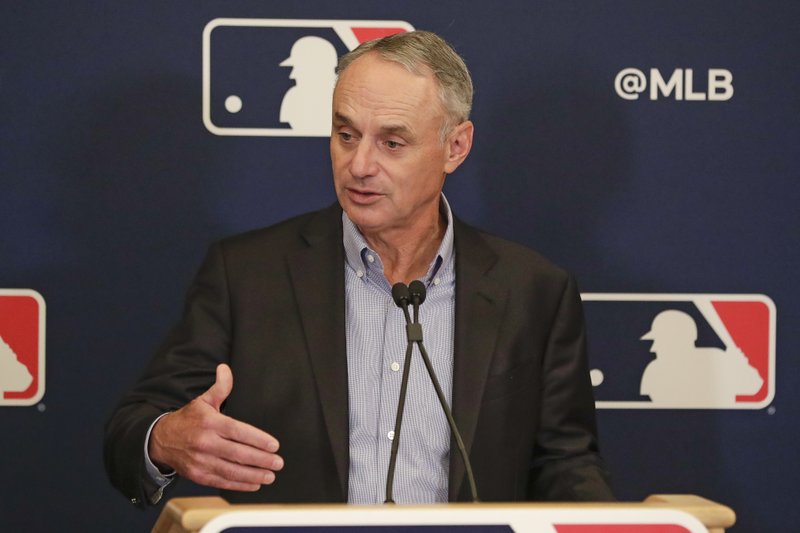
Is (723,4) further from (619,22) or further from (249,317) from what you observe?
(249,317)

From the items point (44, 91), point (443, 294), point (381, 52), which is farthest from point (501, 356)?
point (44, 91)

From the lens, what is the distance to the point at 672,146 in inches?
118

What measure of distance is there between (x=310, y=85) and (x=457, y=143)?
0.59 m

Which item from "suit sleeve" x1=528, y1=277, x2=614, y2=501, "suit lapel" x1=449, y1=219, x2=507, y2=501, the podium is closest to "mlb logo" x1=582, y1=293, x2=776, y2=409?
"suit sleeve" x1=528, y1=277, x2=614, y2=501

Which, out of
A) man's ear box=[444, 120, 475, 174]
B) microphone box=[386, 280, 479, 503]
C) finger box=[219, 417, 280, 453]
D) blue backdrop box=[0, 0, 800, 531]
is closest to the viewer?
finger box=[219, 417, 280, 453]

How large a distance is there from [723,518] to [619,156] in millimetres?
1650

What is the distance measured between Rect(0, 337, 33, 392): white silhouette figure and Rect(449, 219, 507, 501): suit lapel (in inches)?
47.9

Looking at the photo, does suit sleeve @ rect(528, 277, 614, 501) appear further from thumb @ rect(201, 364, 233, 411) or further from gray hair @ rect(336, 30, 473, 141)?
thumb @ rect(201, 364, 233, 411)

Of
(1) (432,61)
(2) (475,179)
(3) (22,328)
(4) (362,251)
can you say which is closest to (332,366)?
(4) (362,251)

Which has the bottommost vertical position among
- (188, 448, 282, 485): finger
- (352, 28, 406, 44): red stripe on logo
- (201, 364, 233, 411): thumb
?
(188, 448, 282, 485): finger

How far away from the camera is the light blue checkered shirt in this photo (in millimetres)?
2244

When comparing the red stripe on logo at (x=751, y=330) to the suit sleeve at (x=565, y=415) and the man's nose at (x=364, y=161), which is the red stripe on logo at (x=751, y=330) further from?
the man's nose at (x=364, y=161)

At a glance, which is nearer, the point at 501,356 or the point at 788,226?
the point at 501,356

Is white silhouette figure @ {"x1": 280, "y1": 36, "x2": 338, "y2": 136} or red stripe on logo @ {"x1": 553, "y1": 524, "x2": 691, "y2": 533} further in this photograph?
white silhouette figure @ {"x1": 280, "y1": 36, "x2": 338, "y2": 136}
